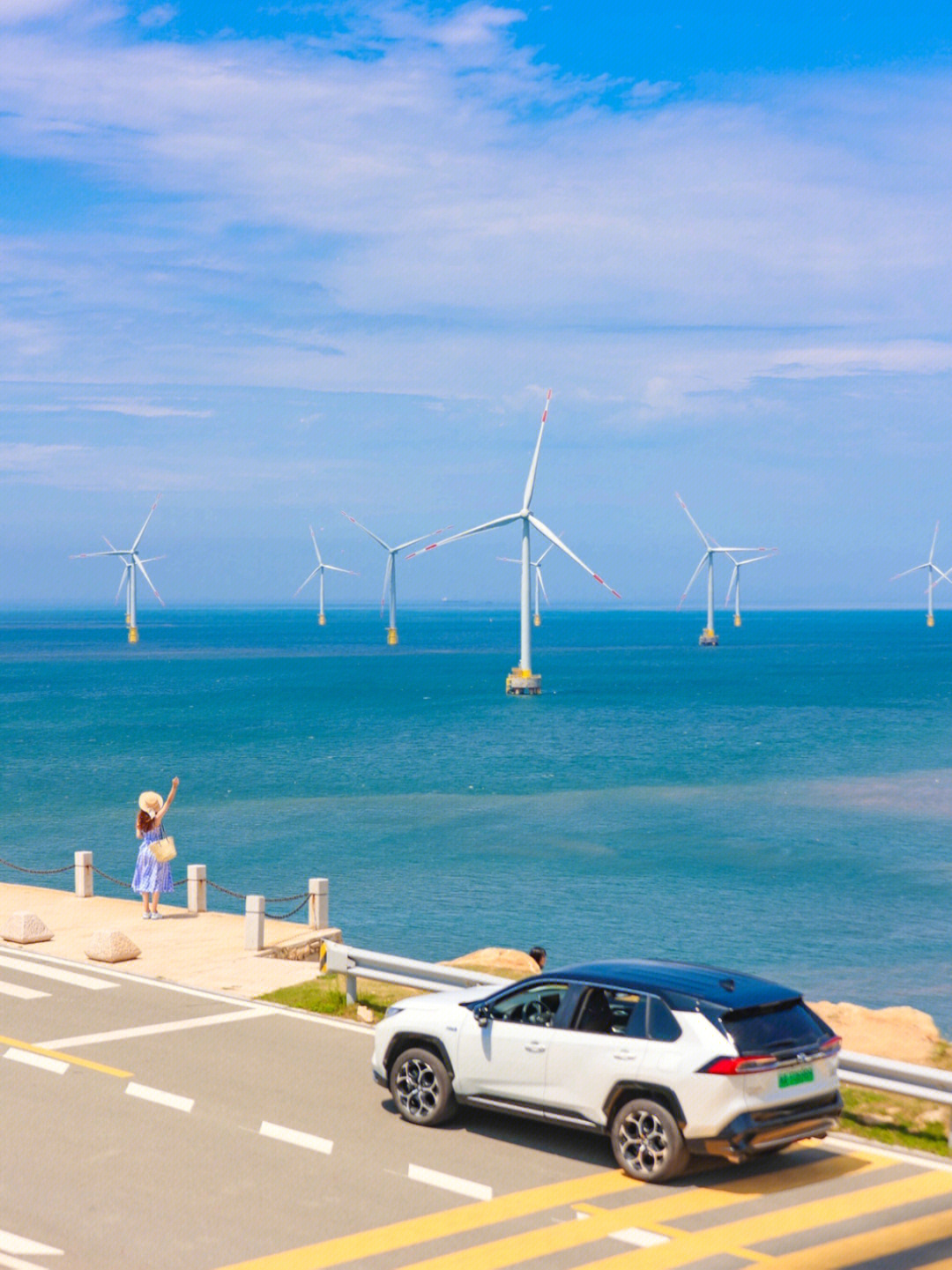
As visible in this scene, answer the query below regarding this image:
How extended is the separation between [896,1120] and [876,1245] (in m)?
3.54

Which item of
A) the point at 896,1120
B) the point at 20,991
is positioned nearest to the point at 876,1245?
the point at 896,1120

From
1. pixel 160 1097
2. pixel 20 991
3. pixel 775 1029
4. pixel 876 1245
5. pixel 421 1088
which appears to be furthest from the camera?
pixel 20 991

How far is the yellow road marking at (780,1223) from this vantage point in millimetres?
9516

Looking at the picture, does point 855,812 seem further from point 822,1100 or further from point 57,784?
point 822,1100

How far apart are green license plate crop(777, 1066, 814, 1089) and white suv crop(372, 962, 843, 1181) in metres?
0.01

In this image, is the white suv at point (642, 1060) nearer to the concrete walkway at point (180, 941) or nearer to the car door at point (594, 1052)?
the car door at point (594, 1052)

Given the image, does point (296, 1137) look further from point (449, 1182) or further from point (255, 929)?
point (255, 929)

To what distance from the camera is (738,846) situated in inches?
1972

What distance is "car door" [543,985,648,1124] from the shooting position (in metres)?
11.2

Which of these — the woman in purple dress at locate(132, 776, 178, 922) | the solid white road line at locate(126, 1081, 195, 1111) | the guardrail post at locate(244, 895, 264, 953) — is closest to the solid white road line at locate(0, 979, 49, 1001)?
the guardrail post at locate(244, 895, 264, 953)

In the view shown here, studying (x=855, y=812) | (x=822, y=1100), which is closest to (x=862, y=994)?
(x=822, y=1100)

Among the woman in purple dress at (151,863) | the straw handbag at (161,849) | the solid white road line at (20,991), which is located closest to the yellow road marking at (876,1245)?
the solid white road line at (20,991)

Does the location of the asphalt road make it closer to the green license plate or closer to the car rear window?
the green license plate

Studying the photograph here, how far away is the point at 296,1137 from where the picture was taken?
1226cm
